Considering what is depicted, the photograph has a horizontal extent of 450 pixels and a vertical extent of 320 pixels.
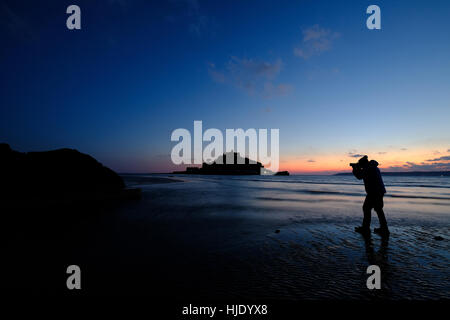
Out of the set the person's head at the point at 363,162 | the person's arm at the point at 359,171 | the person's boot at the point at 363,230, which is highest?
the person's head at the point at 363,162

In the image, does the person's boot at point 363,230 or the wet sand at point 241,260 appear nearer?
the wet sand at point 241,260

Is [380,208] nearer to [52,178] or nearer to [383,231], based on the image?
[383,231]

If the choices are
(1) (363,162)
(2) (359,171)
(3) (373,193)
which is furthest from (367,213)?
(1) (363,162)

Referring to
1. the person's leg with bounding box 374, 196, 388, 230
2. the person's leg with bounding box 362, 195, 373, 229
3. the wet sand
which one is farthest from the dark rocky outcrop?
the person's leg with bounding box 374, 196, 388, 230

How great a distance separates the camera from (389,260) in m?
4.66

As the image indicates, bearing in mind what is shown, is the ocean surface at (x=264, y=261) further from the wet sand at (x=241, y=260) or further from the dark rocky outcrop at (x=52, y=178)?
the dark rocky outcrop at (x=52, y=178)

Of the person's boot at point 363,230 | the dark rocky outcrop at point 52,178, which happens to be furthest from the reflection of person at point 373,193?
the dark rocky outcrop at point 52,178

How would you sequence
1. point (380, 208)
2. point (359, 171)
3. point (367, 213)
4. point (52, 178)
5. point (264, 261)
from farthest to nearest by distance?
point (52, 178), point (359, 171), point (367, 213), point (380, 208), point (264, 261)

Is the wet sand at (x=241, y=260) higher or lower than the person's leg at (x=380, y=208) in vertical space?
lower

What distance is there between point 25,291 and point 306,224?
8.33m

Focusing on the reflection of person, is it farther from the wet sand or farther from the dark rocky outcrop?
the dark rocky outcrop

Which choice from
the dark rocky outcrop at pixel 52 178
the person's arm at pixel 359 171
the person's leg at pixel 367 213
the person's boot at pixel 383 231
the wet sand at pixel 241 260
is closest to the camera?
the wet sand at pixel 241 260

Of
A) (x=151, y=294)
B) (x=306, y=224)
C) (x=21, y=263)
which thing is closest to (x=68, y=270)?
(x=21, y=263)

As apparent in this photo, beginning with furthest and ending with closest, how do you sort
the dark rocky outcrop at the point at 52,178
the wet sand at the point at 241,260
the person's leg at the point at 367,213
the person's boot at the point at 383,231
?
the dark rocky outcrop at the point at 52,178, the person's leg at the point at 367,213, the person's boot at the point at 383,231, the wet sand at the point at 241,260
